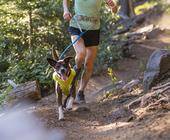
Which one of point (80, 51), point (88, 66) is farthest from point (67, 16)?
point (88, 66)

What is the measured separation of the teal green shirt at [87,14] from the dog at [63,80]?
0.81 meters

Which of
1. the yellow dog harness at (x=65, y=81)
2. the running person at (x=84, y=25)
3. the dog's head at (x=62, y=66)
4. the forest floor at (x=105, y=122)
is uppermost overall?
the running person at (x=84, y=25)

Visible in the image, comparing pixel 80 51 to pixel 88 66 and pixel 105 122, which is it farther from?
pixel 105 122

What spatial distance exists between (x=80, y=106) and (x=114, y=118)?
931 millimetres

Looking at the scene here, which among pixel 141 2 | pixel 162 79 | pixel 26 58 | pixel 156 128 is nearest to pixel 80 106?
pixel 162 79

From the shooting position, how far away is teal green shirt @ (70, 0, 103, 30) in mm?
7852

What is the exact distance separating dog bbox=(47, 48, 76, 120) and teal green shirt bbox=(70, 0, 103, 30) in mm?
815

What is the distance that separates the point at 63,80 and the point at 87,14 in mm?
1360

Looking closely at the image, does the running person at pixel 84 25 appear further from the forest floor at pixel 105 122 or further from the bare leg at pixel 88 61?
the forest floor at pixel 105 122

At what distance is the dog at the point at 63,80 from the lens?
7262mm

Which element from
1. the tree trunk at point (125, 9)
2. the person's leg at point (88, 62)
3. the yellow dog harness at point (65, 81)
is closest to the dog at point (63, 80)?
the yellow dog harness at point (65, 81)

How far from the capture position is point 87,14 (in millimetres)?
7891

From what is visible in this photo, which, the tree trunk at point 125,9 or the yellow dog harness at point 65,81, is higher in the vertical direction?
the yellow dog harness at point 65,81

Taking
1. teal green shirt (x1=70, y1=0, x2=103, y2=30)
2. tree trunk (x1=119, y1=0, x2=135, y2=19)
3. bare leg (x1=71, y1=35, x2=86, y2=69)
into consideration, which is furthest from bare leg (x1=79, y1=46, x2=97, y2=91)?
tree trunk (x1=119, y1=0, x2=135, y2=19)
